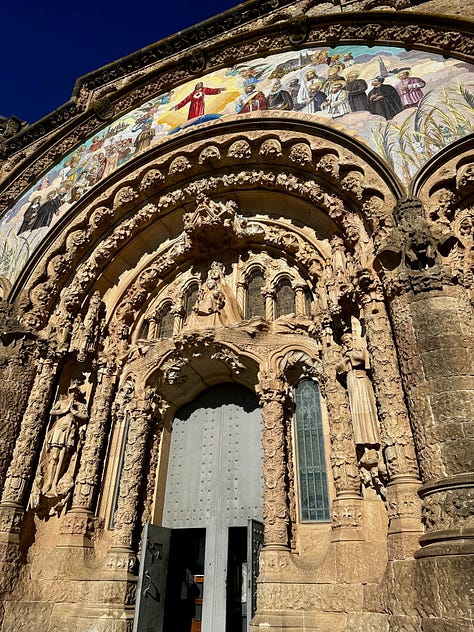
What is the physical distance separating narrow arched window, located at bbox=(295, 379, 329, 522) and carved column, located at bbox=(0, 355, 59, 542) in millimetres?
4070

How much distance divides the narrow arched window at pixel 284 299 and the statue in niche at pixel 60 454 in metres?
3.75

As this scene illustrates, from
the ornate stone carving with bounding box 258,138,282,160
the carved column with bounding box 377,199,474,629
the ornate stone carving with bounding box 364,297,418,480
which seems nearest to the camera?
the carved column with bounding box 377,199,474,629

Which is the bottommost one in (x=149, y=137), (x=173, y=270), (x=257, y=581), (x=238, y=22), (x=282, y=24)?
(x=257, y=581)

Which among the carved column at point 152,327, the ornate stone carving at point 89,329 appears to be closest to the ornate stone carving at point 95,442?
the ornate stone carving at point 89,329

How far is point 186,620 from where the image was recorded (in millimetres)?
6797

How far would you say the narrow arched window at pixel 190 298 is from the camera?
8.27 metres

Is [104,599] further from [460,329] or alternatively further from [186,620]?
[460,329]

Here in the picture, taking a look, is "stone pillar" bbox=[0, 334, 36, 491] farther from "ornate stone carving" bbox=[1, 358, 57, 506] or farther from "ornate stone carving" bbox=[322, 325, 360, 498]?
"ornate stone carving" bbox=[322, 325, 360, 498]

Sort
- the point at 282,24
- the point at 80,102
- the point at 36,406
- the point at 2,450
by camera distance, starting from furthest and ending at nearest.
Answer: the point at 80,102, the point at 282,24, the point at 36,406, the point at 2,450

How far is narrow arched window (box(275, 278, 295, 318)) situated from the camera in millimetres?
7445

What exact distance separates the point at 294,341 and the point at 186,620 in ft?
15.3

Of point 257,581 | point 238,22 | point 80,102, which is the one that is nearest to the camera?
point 257,581

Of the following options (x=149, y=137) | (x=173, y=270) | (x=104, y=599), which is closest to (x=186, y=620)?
(x=104, y=599)

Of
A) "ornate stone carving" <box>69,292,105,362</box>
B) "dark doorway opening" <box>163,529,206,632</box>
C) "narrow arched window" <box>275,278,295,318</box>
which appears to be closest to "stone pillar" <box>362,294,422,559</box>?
"narrow arched window" <box>275,278,295,318</box>
